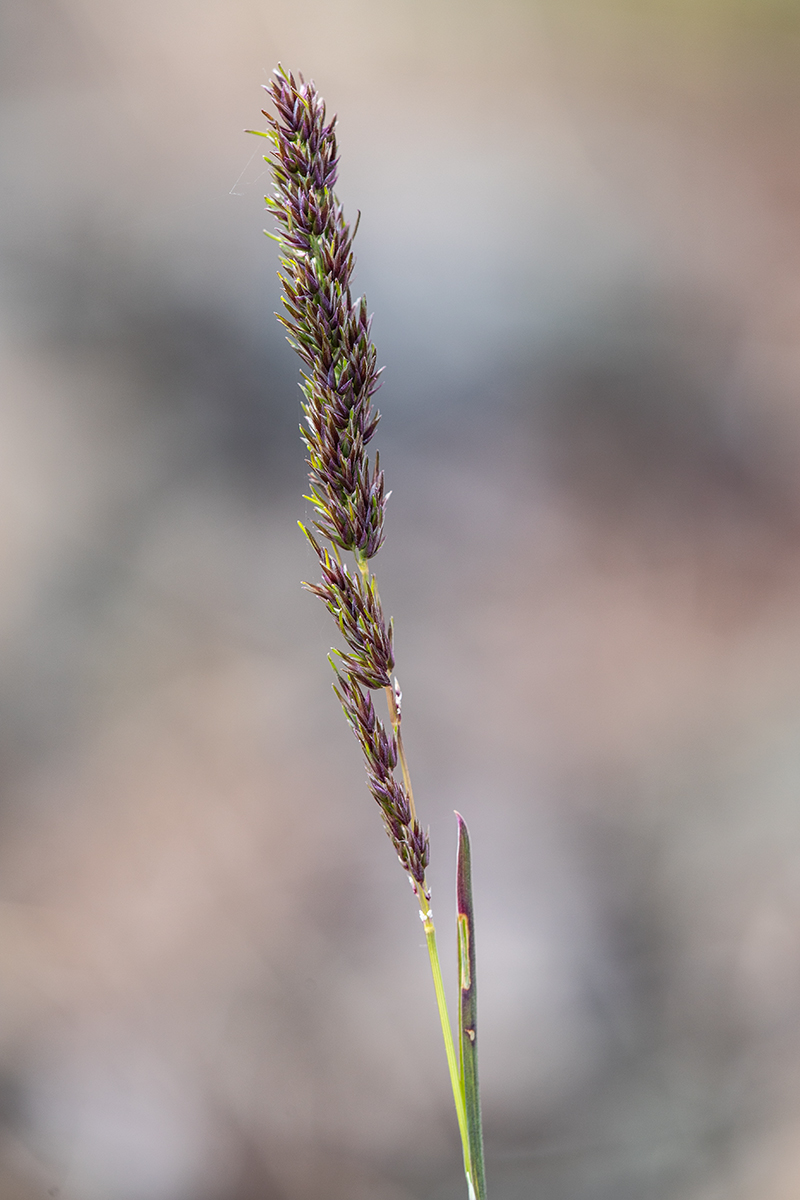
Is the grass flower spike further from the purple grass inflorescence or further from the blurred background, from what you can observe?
the blurred background

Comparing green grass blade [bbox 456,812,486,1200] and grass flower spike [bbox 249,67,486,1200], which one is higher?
grass flower spike [bbox 249,67,486,1200]

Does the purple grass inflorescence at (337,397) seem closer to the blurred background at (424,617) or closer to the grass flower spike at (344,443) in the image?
the grass flower spike at (344,443)

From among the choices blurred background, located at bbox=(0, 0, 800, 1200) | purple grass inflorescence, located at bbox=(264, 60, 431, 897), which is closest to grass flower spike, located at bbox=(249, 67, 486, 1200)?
purple grass inflorescence, located at bbox=(264, 60, 431, 897)

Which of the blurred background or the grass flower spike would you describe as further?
the blurred background

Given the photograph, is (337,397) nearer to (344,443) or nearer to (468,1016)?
(344,443)

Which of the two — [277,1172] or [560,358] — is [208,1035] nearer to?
[277,1172]

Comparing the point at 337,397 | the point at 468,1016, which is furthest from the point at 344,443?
the point at 468,1016
